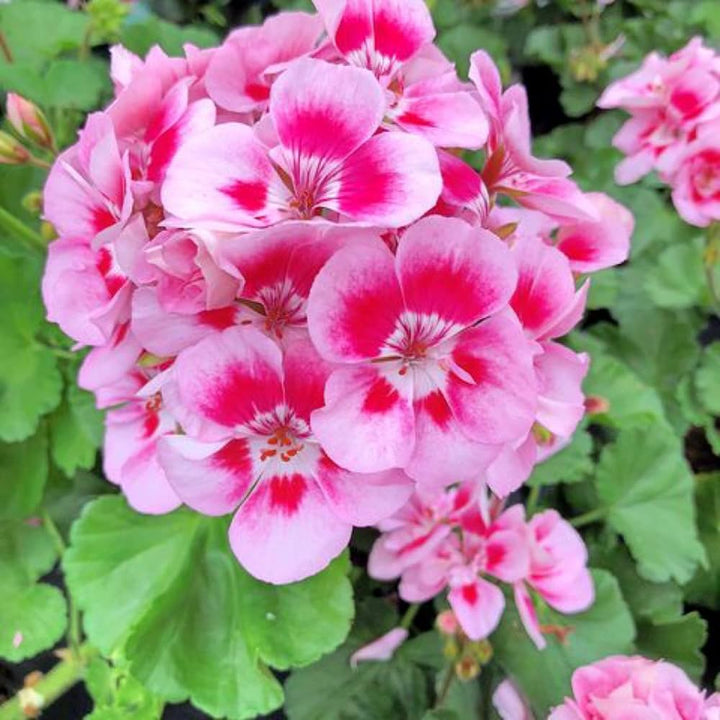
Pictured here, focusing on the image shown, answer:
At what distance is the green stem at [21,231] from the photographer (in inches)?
40.1

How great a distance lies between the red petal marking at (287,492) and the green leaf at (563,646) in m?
0.55

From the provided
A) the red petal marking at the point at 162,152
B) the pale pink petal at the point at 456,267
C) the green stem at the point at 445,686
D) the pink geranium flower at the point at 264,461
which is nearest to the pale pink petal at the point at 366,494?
the pink geranium flower at the point at 264,461

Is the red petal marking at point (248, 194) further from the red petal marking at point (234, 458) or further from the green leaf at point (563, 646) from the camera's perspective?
the green leaf at point (563, 646)

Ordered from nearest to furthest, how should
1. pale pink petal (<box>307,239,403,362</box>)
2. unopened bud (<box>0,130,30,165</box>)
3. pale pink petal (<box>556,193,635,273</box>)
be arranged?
pale pink petal (<box>307,239,403,362</box>) < pale pink petal (<box>556,193,635,273</box>) < unopened bud (<box>0,130,30,165</box>)

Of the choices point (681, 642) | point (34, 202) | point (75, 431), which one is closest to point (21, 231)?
point (34, 202)

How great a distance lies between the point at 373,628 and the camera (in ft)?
3.67

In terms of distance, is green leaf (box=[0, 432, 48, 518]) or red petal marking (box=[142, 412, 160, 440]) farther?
green leaf (box=[0, 432, 48, 518])

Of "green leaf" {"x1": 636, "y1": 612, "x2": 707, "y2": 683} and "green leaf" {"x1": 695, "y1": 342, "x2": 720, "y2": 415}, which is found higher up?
"green leaf" {"x1": 695, "y1": 342, "x2": 720, "y2": 415}

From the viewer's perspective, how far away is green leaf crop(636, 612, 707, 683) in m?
1.06

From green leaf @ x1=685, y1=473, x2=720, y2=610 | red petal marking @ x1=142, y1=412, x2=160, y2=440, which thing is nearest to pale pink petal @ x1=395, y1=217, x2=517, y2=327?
red petal marking @ x1=142, y1=412, x2=160, y2=440

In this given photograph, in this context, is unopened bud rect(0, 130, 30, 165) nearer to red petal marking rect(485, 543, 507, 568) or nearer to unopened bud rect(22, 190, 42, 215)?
unopened bud rect(22, 190, 42, 215)

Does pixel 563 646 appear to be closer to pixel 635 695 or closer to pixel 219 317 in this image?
pixel 635 695

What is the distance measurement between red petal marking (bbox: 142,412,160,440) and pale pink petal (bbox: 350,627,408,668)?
1.32 ft

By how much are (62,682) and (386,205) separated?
2.73ft
